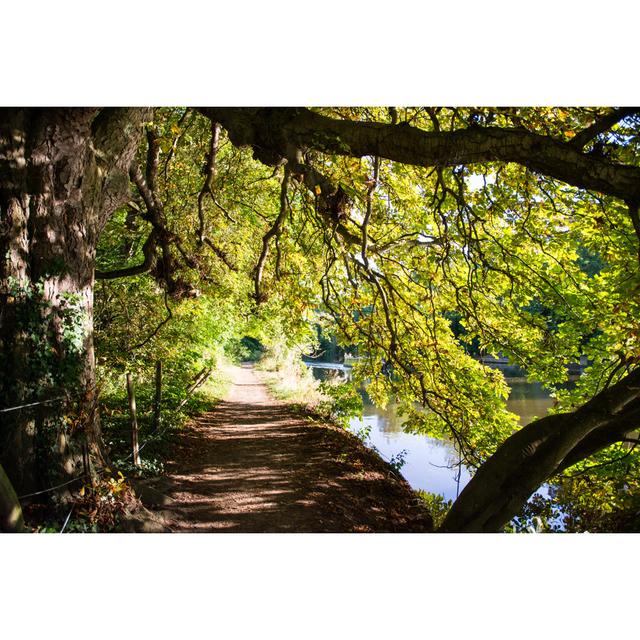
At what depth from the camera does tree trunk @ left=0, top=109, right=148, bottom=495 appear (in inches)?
132

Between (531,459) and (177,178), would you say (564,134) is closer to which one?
(531,459)

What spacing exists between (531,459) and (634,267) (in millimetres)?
2229

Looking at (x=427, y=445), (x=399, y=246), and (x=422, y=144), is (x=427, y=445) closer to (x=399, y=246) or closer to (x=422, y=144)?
(x=399, y=246)

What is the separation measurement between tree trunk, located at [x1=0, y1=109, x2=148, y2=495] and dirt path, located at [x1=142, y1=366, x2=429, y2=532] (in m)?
1.24

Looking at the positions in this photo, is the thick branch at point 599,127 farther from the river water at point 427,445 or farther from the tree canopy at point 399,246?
the river water at point 427,445

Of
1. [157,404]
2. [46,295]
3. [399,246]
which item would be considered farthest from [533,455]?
[157,404]

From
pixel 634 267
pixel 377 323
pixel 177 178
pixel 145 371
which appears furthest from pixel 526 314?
pixel 145 371

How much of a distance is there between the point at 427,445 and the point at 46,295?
9347 mm

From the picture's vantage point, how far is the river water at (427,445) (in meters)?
7.98

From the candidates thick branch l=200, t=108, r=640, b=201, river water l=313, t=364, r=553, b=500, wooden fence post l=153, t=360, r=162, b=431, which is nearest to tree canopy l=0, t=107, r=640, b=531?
thick branch l=200, t=108, r=640, b=201

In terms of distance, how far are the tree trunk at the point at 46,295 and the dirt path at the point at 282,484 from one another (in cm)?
124

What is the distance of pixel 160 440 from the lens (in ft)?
22.7

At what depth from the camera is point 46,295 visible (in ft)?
11.5

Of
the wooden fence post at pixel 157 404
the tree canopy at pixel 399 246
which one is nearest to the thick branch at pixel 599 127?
the tree canopy at pixel 399 246
